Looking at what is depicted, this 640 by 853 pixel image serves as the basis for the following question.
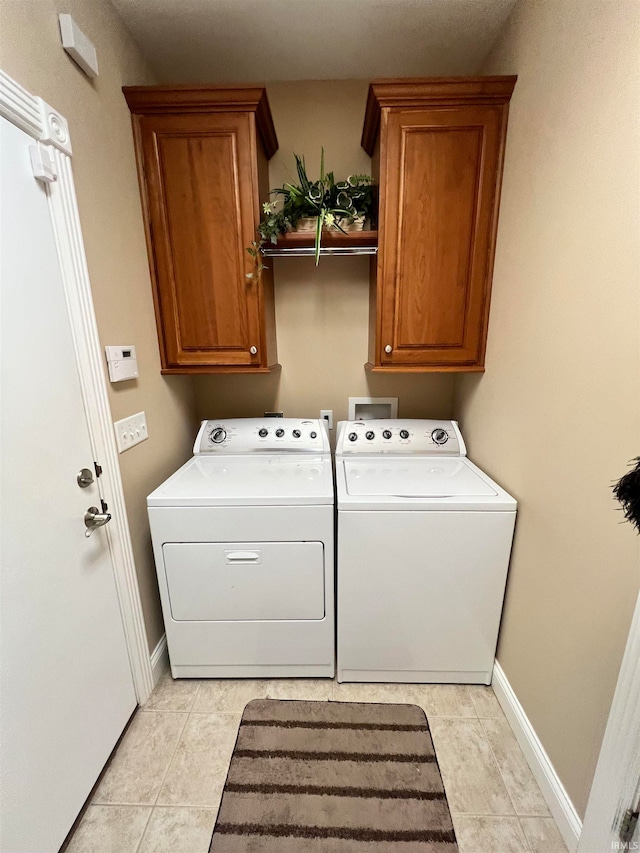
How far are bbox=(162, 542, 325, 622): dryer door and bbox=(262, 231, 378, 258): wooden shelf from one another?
50.3 inches

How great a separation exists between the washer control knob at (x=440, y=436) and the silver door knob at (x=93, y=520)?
149cm

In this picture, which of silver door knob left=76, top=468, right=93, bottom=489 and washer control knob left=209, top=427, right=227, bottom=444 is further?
washer control knob left=209, top=427, right=227, bottom=444

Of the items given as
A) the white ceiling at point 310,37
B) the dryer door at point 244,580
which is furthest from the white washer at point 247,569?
the white ceiling at point 310,37

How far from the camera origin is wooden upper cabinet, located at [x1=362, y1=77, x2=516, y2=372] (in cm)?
137

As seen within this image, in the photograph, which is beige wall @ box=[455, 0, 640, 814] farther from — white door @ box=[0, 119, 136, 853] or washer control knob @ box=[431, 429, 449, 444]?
white door @ box=[0, 119, 136, 853]

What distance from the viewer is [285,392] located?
6.82 feet

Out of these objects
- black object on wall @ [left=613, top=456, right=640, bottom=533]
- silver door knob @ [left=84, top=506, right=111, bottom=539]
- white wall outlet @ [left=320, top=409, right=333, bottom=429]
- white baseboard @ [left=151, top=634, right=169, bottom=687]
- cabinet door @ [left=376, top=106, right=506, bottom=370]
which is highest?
cabinet door @ [left=376, top=106, right=506, bottom=370]

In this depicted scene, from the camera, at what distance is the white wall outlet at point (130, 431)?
1292mm

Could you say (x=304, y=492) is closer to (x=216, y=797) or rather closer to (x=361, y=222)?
(x=216, y=797)

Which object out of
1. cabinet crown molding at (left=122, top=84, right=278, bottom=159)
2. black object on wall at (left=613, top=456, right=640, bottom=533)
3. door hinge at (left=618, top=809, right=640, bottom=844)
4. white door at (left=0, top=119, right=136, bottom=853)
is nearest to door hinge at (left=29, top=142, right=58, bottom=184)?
white door at (left=0, top=119, right=136, bottom=853)

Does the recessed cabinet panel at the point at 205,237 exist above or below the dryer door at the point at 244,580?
above

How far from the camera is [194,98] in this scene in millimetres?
1368

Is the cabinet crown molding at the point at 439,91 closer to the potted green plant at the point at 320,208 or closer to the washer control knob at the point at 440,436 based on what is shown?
the potted green plant at the point at 320,208

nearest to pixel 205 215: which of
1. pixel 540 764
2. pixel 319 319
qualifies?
pixel 319 319
